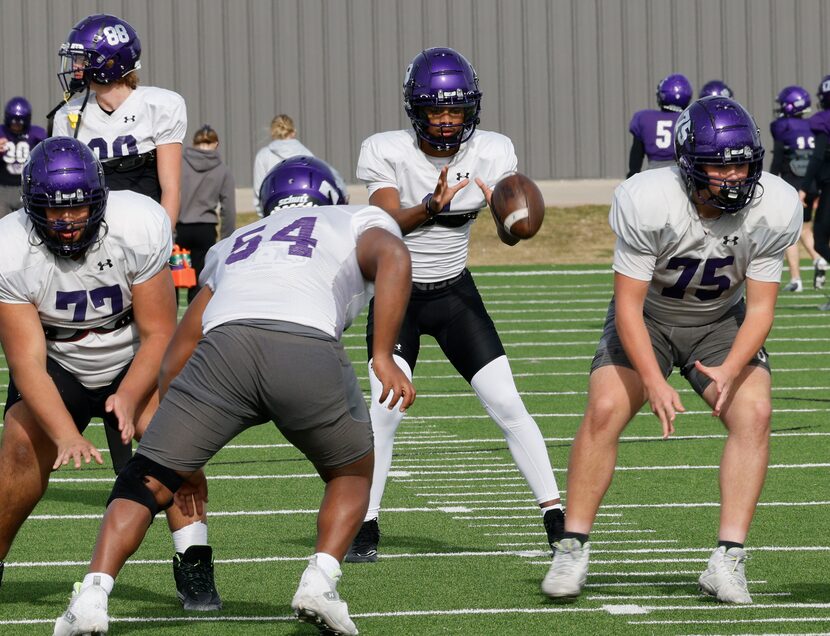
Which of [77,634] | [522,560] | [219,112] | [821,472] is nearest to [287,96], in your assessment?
[219,112]

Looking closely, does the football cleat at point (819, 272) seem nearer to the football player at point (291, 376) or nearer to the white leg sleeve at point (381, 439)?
A: the white leg sleeve at point (381, 439)

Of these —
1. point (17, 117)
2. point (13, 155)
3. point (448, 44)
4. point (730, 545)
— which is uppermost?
point (448, 44)

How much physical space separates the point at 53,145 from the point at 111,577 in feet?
4.53

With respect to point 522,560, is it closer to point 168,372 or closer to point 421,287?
point 421,287

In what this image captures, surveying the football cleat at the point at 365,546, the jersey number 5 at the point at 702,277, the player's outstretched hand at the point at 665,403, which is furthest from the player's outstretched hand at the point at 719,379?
the football cleat at the point at 365,546

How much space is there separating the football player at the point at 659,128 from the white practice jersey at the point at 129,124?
6.33 meters

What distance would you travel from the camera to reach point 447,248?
6008 mm

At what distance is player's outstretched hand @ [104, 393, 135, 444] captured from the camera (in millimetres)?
4727

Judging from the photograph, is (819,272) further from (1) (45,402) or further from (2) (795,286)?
(1) (45,402)

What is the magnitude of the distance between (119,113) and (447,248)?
4.80 feet

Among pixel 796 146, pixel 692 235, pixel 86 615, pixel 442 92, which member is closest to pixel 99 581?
pixel 86 615

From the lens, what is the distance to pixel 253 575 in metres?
5.43

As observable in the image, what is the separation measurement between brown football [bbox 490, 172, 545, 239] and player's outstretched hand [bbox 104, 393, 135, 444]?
138 cm

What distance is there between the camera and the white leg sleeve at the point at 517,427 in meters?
5.84
